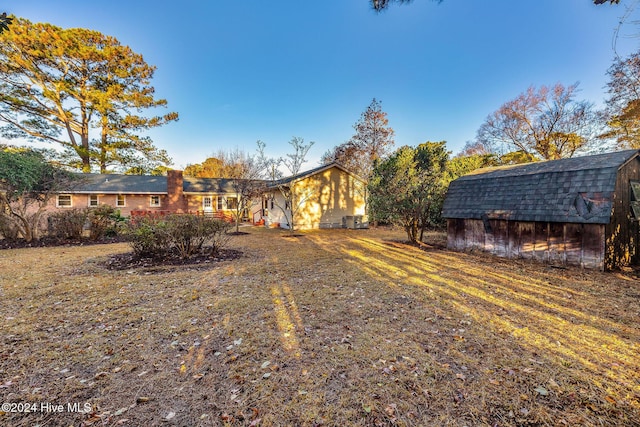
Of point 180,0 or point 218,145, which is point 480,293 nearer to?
point 180,0

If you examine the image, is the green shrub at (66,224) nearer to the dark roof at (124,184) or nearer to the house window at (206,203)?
the dark roof at (124,184)

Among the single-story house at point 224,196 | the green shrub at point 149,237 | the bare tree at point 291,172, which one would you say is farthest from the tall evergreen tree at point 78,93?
the green shrub at point 149,237

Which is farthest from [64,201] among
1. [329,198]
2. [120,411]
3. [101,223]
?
[120,411]

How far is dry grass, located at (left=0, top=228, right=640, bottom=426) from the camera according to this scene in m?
2.32

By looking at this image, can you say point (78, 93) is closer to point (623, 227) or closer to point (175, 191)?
point (175, 191)

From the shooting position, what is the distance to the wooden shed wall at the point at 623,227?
6.79 meters

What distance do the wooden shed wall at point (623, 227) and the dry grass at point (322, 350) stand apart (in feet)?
4.41

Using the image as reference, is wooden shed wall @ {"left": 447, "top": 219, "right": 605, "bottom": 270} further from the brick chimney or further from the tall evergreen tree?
the tall evergreen tree

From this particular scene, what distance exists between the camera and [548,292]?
17.7 feet

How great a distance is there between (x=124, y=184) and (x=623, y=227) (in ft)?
101

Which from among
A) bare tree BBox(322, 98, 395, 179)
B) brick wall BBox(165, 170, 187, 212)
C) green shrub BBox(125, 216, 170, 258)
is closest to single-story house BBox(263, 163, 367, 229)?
bare tree BBox(322, 98, 395, 179)

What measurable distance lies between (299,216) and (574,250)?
46.5 feet

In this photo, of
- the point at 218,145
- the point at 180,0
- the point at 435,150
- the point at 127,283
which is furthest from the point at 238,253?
the point at 218,145

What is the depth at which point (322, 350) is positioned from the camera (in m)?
3.31
